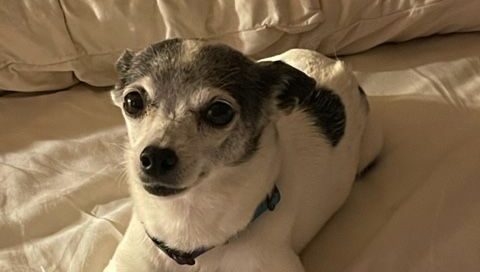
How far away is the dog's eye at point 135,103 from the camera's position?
1398 mm

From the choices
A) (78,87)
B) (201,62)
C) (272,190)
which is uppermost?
(201,62)

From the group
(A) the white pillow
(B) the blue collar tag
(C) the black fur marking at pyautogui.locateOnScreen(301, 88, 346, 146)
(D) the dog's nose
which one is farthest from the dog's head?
(A) the white pillow

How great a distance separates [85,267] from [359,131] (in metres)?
0.63

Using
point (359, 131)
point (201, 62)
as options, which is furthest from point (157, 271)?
point (359, 131)

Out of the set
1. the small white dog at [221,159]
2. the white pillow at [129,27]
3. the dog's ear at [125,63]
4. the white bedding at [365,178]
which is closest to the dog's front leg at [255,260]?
the small white dog at [221,159]

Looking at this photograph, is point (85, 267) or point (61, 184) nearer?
point (85, 267)

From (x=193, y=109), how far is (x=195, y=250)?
28 centimetres

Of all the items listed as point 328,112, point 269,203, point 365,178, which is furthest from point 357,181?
point 269,203

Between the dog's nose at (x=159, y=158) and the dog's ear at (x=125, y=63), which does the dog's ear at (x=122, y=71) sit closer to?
the dog's ear at (x=125, y=63)

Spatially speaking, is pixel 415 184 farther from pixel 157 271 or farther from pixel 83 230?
pixel 83 230

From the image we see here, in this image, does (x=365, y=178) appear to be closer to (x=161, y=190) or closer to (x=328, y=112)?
(x=328, y=112)

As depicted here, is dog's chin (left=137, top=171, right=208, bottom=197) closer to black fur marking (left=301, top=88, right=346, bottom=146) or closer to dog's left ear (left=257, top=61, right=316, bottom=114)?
dog's left ear (left=257, top=61, right=316, bottom=114)

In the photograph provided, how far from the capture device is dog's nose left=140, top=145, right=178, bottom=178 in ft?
4.27

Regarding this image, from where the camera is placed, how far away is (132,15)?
2.04 meters
